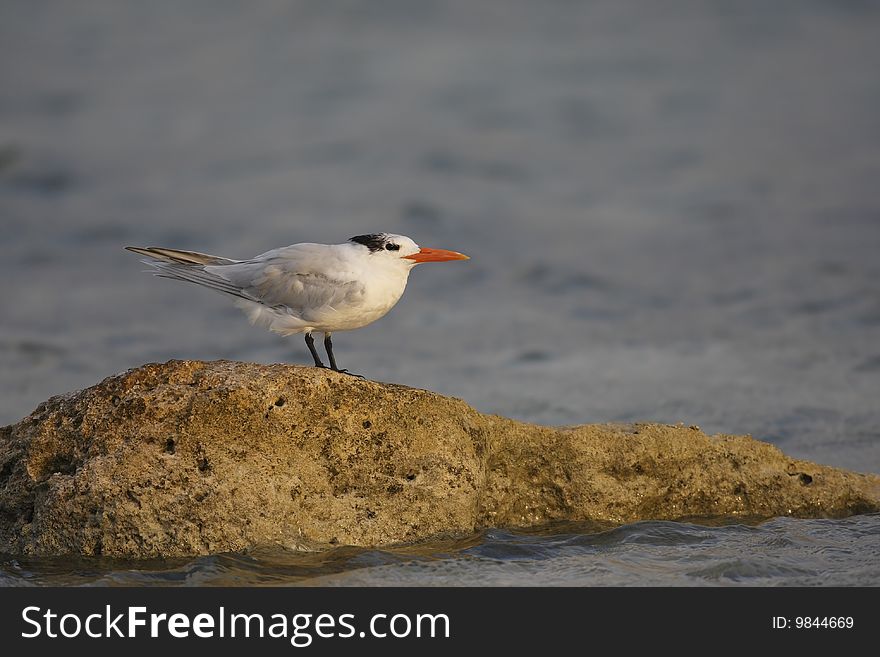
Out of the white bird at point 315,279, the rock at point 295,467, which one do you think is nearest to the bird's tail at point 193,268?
the white bird at point 315,279

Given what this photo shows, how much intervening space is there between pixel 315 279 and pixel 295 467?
51.3 inches

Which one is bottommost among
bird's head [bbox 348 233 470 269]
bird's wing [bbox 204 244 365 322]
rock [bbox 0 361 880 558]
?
rock [bbox 0 361 880 558]

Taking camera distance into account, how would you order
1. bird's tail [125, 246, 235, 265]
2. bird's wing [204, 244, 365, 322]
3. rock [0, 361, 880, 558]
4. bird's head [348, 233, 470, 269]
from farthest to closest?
bird's tail [125, 246, 235, 265]
bird's head [348, 233, 470, 269]
bird's wing [204, 244, 365, 322]
rock [0, 361, 880, 558]

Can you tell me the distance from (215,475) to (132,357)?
5749 millimetres

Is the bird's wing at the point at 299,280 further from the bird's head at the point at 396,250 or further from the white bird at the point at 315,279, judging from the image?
the bird's head at the point at 396,250

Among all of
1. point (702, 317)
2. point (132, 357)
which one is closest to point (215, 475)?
point (132, 357)

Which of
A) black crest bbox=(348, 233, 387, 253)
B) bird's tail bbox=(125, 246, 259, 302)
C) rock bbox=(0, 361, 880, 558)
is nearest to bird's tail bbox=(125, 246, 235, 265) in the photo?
bird's tail bbox=(125, 246, 259, 302)

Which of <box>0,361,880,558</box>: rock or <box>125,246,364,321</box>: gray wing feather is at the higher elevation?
<box>125,246,364,321</box>: gray wing feather

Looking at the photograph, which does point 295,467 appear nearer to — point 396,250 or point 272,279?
point 272,279

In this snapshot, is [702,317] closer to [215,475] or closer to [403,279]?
[403,279]

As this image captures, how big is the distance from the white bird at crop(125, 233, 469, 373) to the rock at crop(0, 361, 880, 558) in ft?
2.27

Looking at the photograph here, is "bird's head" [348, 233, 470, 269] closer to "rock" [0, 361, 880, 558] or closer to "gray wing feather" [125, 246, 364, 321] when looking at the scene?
"gray wing feather" [125, 246, 364, 321]

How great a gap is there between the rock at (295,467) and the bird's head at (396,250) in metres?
1.01

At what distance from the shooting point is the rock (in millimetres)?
6344
